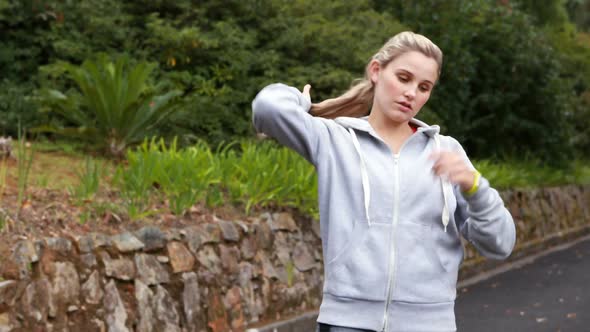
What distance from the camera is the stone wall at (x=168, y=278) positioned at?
6.32 m

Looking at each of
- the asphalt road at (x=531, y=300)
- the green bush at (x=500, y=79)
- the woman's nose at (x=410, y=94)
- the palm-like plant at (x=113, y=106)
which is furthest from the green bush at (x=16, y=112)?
the woman's nose at (x=410, y=94)

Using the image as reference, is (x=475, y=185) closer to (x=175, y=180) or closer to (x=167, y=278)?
(x=167, y=278)

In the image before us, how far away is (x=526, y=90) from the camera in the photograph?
1747 cm

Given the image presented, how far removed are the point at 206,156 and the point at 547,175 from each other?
9747 mm

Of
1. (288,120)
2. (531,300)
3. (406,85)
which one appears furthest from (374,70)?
(531,300)

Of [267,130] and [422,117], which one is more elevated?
[267,130]

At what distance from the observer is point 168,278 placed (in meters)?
7.43

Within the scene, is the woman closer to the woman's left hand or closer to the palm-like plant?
the woman's left hand

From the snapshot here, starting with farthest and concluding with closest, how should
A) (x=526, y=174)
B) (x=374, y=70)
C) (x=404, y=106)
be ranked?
1. (x=526, y=174)
2. (x=374, y=70)
3. (x=404, y=106)

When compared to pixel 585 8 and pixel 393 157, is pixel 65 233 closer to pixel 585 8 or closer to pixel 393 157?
pixel 393 157

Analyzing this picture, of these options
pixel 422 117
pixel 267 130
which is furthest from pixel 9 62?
pixel 267 130

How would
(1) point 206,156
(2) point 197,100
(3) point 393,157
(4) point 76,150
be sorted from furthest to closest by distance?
(2) point 197,100, (4) point 76,150, (1) point 206,156, (3) point 393,157

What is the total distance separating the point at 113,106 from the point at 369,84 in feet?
23.1

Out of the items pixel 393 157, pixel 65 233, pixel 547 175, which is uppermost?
pixel 393 157
